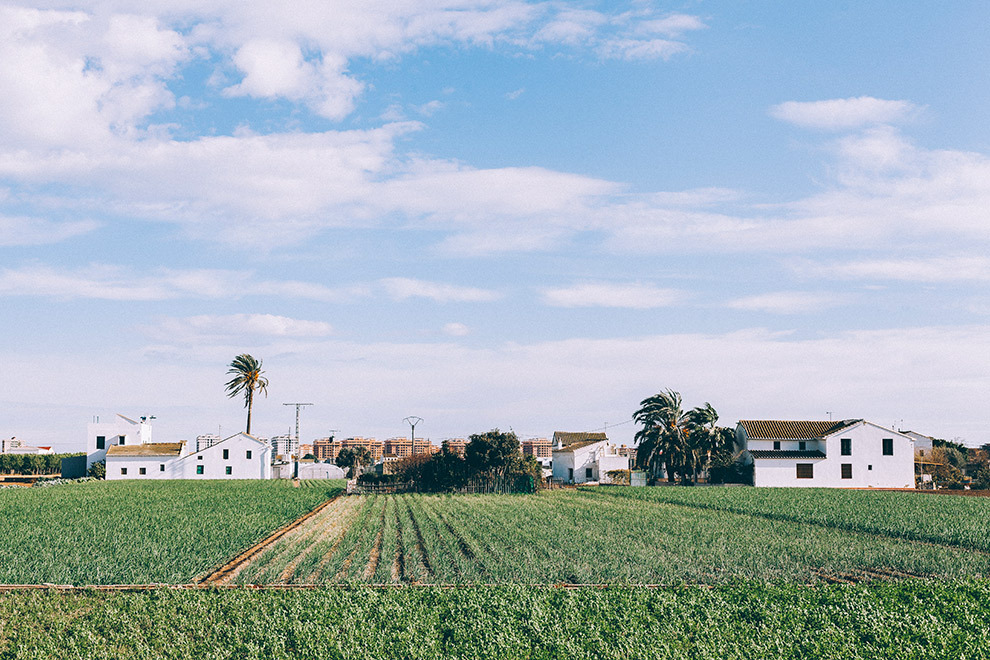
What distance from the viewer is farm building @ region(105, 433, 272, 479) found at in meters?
99.6

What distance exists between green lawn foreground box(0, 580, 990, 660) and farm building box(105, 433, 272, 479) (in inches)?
3389

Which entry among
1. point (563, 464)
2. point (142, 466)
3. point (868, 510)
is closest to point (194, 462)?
point (142, 466)

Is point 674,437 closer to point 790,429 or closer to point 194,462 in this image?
point 790,429

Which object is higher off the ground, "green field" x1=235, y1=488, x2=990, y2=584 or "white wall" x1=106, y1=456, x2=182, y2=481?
"green field" x1=235, y1=488, x2=990, y2=584

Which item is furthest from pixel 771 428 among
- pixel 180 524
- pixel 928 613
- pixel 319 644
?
pixel 319 644

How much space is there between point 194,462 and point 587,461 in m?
46.6

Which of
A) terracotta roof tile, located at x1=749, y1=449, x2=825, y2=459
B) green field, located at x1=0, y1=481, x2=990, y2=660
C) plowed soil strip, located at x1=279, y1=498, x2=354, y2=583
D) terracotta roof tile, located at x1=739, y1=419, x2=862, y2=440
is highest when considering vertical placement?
terracotta roof tile, located at x1=739, y1=419, x2=862, y2=440

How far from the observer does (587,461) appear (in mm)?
98812

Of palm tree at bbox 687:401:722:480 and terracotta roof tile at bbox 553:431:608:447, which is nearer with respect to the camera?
palm tree at bbox 687:401:722:480

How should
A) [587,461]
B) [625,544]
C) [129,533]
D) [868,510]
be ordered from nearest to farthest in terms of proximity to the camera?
[625,544], [129,533], [868,510], [587,461]

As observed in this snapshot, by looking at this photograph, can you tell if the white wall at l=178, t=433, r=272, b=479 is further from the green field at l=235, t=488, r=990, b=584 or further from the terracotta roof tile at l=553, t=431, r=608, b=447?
the green field at l=235, t=488, r=990, b=584

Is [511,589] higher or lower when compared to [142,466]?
higher

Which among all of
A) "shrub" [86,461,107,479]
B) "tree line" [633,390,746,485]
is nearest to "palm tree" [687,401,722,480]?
"tree line" [633,390,746,485]

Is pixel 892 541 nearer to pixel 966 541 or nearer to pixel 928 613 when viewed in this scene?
pixel 966 541
